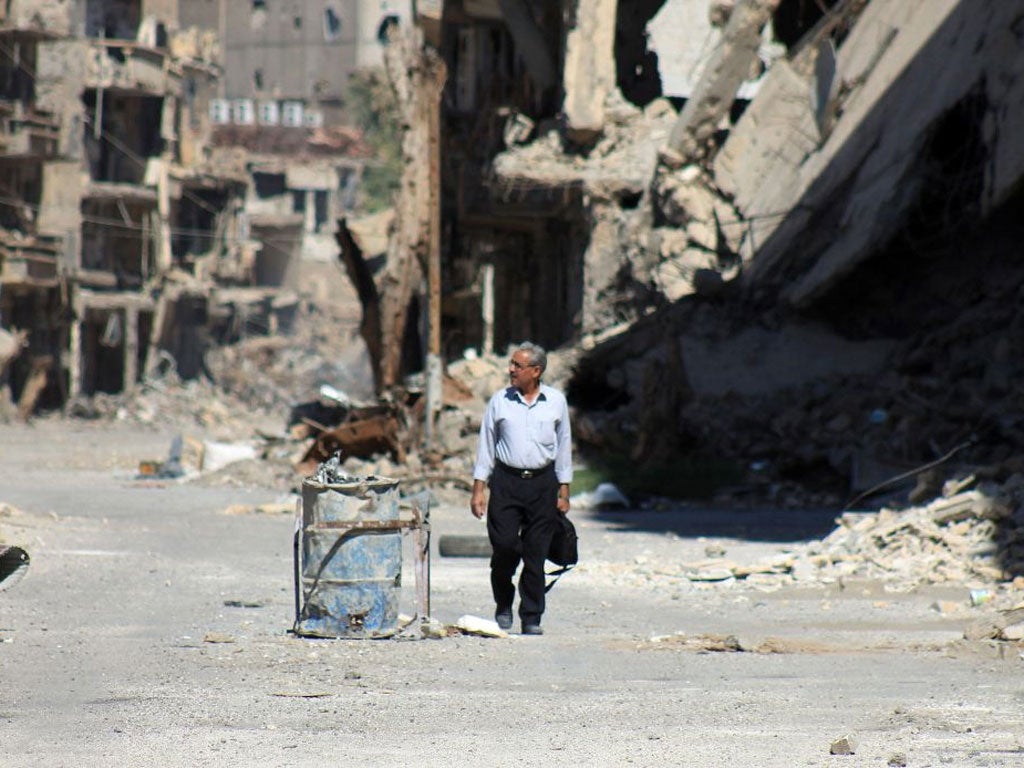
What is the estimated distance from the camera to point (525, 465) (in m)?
9.96

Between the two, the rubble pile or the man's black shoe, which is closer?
the man's black shoe

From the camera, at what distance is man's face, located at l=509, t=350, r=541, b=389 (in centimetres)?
991

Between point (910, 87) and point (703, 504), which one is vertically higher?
point (910, 87)

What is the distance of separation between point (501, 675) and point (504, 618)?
5.51 feet

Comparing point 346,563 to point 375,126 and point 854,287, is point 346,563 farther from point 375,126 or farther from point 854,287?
point 375,126

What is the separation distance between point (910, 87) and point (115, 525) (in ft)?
36.8

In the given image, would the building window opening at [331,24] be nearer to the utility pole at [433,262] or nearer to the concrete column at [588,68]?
the concrete column at [588,68]

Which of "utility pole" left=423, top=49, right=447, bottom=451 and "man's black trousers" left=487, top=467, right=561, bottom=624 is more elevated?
"utility pole" left=423, top=49, right=447, bottom=451

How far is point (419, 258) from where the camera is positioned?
26.0 m

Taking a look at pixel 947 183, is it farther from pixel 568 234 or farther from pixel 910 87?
pixel 568 234

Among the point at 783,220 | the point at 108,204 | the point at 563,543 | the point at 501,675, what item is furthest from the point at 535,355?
the point at 108,204

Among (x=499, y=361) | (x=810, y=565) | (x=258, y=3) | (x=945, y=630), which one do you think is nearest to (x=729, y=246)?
(x=499, y=361)

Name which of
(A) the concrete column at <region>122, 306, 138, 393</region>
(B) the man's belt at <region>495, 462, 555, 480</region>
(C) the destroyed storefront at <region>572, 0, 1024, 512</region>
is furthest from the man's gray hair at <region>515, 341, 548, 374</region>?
(A) the concrete column at <region>122, 306, 138, 393</region>

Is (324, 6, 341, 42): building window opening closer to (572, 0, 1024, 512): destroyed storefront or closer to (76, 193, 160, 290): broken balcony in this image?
(76, 193, 160, 290): broken balcony
